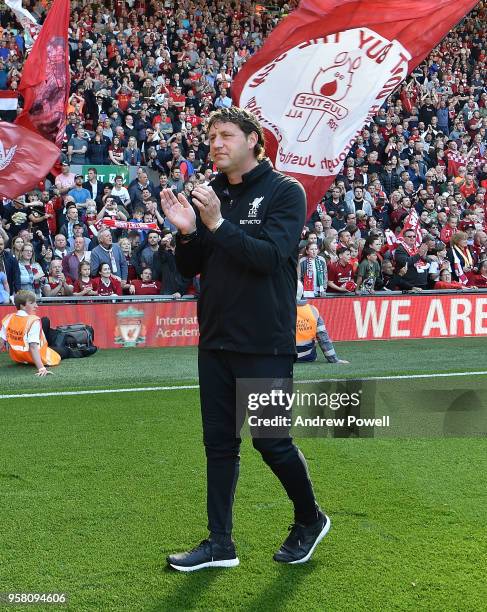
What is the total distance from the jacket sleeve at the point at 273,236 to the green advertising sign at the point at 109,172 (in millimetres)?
13915

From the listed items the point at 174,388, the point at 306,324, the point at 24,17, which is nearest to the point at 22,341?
the point at 174,388

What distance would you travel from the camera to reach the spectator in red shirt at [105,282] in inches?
552

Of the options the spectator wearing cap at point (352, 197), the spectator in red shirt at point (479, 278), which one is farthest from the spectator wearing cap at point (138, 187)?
the spectator in red shirt at point (479, 278)

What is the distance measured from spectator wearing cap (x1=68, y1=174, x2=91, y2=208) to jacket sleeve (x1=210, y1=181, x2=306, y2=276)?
492 inches

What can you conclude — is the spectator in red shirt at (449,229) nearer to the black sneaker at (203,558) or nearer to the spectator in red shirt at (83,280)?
the spectator in red shirt at (83,280)

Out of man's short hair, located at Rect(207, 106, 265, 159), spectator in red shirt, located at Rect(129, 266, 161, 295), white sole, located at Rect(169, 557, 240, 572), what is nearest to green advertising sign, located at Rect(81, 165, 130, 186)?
spectator in red shirt, located at Rect(129, 266, 161, 295)

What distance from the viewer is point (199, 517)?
4930mm

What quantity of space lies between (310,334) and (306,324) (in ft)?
0.80

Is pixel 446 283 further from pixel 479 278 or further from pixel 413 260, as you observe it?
pixel 479 278

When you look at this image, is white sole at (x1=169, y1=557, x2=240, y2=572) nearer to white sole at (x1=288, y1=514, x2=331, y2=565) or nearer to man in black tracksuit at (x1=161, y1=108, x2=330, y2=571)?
man in black tracksuit at (x1=161, y1=108, x2=330, y2=571)

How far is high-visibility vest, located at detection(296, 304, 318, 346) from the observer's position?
1179cm

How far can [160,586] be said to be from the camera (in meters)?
3.95

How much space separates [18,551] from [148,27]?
2176 centimetres

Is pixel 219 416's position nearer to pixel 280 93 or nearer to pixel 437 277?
pixel 280 93
